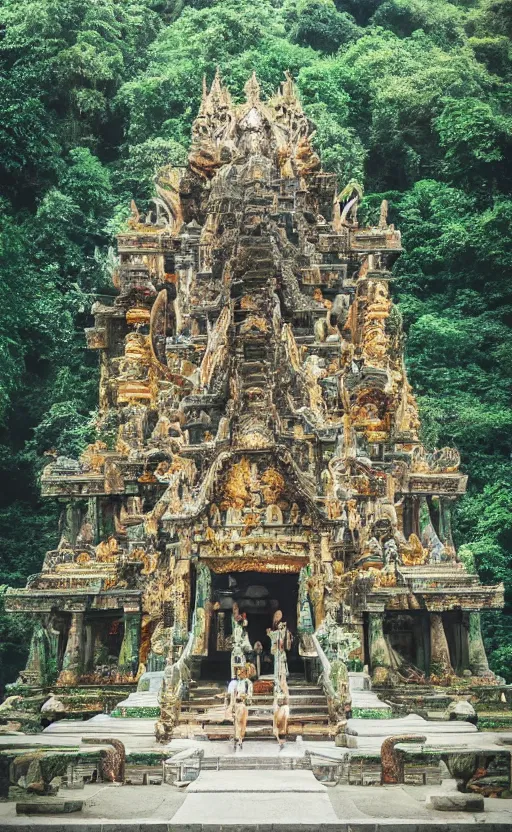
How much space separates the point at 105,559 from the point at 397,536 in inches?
217

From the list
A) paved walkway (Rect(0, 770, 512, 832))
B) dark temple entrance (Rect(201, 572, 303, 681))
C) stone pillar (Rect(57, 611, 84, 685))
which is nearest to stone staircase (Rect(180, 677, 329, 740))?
paved walkway (Rect(0, 770, 512, 832))

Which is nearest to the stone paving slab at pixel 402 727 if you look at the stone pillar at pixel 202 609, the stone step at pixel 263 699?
the stone step at pixel 263 699

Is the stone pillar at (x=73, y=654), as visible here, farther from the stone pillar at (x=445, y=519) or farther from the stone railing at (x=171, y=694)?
the stone pillar at (x=445, y=519)

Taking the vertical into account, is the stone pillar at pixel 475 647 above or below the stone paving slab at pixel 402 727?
above

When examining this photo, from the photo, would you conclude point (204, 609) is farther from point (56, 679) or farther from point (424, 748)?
point (424, 748)

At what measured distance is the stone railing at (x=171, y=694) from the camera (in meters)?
15.8

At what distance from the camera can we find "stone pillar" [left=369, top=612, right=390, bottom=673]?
21.6 meters

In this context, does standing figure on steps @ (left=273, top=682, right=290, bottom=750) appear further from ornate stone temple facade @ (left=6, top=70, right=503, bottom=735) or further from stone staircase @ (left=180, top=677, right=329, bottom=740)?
stone staircase @ (left=180, top=677, right=329, bottom=740)

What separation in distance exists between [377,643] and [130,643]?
4.28 m

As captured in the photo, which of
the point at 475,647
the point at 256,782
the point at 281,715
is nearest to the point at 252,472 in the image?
the point at 281,715

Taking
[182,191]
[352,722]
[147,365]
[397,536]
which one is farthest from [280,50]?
[352,722]

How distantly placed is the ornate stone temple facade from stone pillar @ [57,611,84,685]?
0.12 feet

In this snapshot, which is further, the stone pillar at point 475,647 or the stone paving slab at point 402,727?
the stone pillar at point 475,647

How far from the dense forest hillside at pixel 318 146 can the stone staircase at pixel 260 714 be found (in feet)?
40.4
